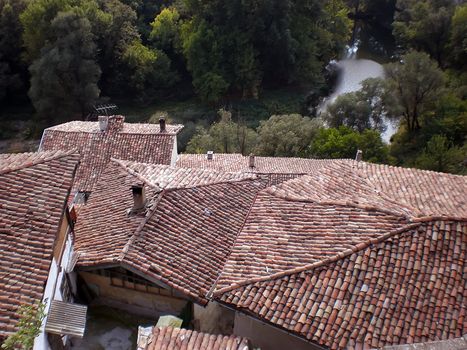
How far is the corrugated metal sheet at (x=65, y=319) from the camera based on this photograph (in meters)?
9.52

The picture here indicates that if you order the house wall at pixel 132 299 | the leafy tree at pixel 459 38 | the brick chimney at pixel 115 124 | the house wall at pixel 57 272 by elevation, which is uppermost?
the leafy tree at pixel 459 38

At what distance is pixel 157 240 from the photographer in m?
11.5

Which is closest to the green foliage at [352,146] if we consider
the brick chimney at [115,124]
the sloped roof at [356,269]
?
the brick chimney at [115,124]

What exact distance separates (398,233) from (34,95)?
38695mm

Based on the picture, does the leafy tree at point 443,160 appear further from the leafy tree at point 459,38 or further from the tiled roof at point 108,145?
the tiled roof at point 108,145

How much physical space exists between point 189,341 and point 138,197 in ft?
15.6

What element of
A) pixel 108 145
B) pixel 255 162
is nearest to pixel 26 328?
pixel 108 145

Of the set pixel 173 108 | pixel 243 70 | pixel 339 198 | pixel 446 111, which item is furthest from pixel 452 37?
pixel 339 198

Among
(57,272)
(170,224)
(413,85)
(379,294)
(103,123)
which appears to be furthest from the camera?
(413,85)

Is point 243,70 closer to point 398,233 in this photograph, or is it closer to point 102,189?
point 102,189

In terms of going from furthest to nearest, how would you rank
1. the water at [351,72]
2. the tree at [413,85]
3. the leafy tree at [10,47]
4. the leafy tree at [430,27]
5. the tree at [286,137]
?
1. the water at [351,72]
2. the leafy tree at [430,27]
3. the leafy tree at [10,47]
4. the tree at [413,85]
5. the tree at [286,137]

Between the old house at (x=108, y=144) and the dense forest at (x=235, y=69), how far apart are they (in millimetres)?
10343

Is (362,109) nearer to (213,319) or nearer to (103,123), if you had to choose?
(103,123)

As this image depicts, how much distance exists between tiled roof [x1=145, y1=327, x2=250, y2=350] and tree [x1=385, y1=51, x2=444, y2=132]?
3093 centimetres
